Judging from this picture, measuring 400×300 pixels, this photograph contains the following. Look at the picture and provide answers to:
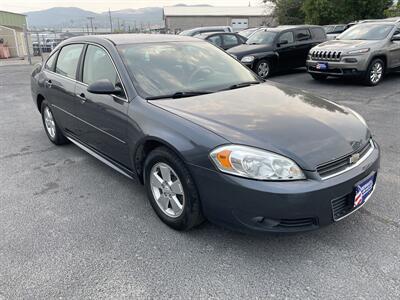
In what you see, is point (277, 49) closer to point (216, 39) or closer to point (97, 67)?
point (216, 39)

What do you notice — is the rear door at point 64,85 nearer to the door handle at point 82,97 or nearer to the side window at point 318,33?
the door handle at point 82,97

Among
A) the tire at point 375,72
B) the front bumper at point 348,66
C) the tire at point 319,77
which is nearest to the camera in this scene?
the front bumper at point 348,66

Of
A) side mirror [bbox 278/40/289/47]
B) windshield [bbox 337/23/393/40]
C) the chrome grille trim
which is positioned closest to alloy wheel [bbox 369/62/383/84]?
windshield [bbox 337/23/393/40]

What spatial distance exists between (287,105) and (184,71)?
109 centimetres

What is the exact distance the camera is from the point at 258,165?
2.37 m

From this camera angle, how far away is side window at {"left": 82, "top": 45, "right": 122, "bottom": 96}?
11.4 feet

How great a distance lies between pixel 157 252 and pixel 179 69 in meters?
1.79

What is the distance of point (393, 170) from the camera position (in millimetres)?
3986

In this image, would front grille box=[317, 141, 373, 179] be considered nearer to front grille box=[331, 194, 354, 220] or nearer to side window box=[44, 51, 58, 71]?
front grille box=[331, 194, 354, 220]

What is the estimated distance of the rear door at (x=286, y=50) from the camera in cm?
1117

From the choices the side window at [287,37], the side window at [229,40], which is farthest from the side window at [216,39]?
the side window at [287,37]

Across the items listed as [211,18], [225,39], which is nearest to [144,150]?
[225,39]

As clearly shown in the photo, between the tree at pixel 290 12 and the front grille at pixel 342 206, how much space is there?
3078cm

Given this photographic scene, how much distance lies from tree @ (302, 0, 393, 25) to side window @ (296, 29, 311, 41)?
14352 mm
